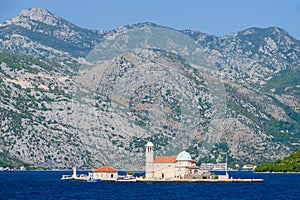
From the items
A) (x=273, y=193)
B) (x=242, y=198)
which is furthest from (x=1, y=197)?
(x=273, y=193)

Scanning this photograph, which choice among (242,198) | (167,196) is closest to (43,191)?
(167,196)

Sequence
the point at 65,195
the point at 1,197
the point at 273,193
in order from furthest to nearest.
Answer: the point at 273,193
the point at 65,195
the point at 1,197

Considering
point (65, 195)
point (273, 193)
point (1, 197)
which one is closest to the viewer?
point (1, 197)

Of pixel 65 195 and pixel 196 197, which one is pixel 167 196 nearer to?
pixel 196 197

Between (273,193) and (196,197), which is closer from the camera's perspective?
(196,197)

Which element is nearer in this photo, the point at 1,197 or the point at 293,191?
the point at 1,197

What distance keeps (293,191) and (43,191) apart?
173 ft

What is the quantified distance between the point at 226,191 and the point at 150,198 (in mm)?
27979

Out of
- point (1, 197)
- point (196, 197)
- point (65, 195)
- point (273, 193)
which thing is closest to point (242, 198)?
point (196, 197)

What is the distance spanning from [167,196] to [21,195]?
27673 millimetres

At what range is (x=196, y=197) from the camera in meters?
150

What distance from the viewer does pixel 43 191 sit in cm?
16888

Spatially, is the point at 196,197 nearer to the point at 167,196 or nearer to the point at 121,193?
the point at 167,196

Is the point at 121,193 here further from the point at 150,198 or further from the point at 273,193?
the point at 273,193
